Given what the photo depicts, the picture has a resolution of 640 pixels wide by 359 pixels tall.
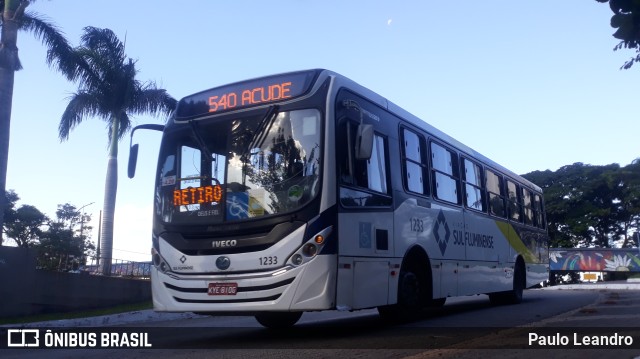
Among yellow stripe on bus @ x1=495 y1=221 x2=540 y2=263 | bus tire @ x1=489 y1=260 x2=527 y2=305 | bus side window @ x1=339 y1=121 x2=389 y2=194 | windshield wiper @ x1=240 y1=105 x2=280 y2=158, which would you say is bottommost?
bus tire @ x1=489 y1=260 x2=527 y2=305

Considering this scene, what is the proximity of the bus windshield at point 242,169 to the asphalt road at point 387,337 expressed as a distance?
5.36 feet

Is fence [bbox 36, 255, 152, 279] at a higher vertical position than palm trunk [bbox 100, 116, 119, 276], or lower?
lower

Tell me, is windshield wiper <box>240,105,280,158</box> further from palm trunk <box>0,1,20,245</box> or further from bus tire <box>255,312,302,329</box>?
palm trunk <box>0,1,20,245</box>

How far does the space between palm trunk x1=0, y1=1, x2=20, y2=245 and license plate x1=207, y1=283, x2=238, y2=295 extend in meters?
12.3

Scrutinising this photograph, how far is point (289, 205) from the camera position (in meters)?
7.64

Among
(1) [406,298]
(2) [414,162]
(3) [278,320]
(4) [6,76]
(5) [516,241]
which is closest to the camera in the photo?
(1) [406,298]

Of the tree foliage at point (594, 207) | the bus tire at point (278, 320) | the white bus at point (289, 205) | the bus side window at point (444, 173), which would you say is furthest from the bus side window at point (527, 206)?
the tree foliage at point (594, 207)

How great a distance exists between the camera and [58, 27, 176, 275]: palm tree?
22703 millimetres

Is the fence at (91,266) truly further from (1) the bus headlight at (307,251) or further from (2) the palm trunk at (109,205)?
(1) the bus headlight at (307,251)

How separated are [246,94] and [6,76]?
1278 centimetres

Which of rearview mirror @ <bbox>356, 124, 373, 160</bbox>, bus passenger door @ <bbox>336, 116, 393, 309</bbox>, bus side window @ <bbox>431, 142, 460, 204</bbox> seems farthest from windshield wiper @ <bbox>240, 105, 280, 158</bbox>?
bus side window @ <bbox>431, 142, 460, 204</bbox>

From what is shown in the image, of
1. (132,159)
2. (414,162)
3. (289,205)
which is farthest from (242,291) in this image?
(414,162)

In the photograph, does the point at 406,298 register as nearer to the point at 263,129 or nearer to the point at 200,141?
the point at 263,129

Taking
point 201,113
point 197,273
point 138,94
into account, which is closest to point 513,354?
point 197,273
